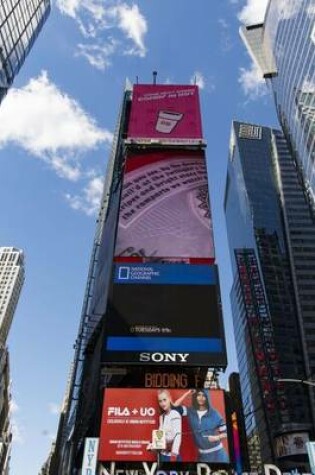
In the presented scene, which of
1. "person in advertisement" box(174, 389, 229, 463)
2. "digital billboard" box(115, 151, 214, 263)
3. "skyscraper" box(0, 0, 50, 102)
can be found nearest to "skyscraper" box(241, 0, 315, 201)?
"digital billboard" box(115, 151, 214, 263)

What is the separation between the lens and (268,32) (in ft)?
342

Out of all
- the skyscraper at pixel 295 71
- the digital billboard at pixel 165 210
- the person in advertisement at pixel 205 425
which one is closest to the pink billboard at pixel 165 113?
the digital billboard at pixel 165 210

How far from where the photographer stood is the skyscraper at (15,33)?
71.5 meters

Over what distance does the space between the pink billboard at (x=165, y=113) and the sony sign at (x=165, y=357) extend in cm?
2228

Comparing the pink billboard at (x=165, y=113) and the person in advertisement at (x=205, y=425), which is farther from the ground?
the pink billboard at (x=165, y=113)

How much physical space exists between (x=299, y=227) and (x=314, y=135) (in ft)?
249

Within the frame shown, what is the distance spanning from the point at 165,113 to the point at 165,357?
26.0 m

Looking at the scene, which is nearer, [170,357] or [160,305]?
[170,357]

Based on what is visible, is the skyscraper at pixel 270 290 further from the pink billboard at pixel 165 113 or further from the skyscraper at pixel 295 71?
the pink billboard at pixel 165 113

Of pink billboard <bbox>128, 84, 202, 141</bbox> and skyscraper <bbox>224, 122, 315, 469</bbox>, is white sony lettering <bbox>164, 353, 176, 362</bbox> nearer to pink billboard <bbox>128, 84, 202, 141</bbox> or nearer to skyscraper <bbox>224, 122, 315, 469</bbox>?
pink billboard <bbox>128, 84, 202, 141</bbox>

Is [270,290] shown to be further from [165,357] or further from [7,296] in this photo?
[165,357]

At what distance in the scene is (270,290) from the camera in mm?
143375

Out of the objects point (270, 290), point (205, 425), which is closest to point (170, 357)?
point (205, 425)

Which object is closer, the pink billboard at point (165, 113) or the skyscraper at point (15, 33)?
the pink billboard at point (165, 113)
